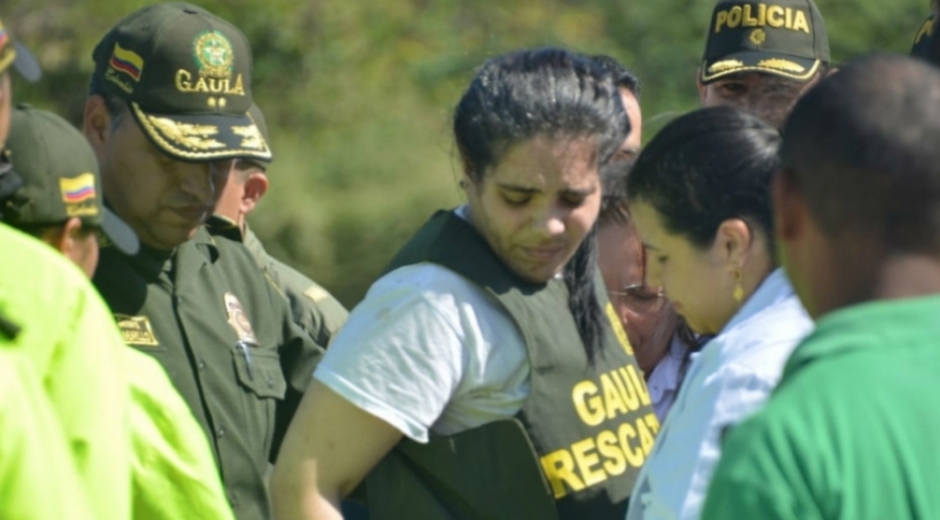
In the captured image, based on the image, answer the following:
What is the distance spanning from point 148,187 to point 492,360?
930 mm

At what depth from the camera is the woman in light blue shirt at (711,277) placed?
2713 millimetres

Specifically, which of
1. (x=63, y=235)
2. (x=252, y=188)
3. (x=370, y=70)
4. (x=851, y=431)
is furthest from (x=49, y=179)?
(x=370, y=70)

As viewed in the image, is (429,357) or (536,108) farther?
(536,108)

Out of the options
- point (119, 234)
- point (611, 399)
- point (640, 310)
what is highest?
point (119, 234)

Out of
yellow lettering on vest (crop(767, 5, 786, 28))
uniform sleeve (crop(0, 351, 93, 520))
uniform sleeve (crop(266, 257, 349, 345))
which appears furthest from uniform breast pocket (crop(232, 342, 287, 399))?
yellow lettering on vest (crop(767, 5, 786, 28))

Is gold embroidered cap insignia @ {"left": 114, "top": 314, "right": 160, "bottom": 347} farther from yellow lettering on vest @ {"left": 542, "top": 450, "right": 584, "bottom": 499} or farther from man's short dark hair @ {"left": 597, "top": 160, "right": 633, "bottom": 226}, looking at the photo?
man's short dark hair @ {"left": 597, "top": 160, "right": 633, "bottom": 226}

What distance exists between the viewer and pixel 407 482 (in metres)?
3.22

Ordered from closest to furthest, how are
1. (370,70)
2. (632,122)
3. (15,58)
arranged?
(15,58)
(632,122)
(370,70)

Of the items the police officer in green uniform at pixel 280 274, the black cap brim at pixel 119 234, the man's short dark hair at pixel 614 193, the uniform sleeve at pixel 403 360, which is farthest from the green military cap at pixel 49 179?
the police officer in green uniform at pixel 280 274

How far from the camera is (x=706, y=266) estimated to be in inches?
118

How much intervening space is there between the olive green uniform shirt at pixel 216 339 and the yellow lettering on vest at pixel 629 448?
82 centimetres

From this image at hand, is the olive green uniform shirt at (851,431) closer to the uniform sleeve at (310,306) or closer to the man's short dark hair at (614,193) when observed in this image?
the man's short dark hair at (614,193)

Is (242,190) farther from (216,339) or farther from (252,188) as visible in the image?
(216,339)

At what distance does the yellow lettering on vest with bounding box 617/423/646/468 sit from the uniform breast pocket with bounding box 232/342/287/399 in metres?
0.83
